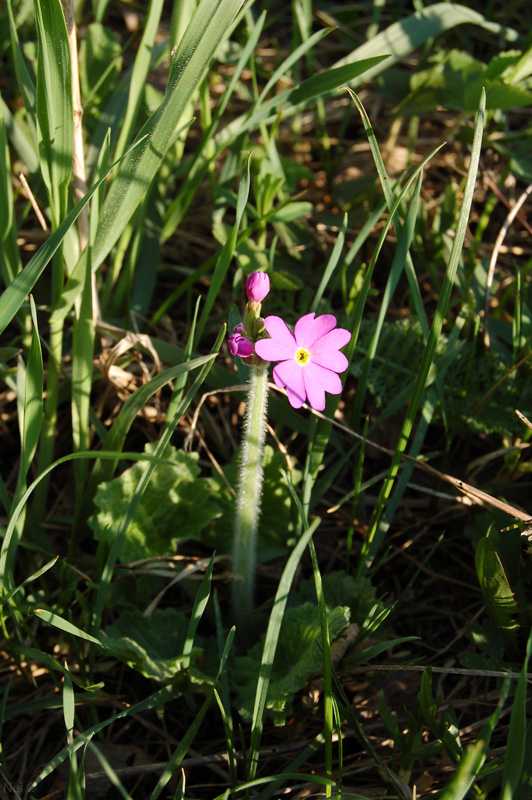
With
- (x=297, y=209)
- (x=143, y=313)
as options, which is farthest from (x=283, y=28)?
(x=143, y=313)

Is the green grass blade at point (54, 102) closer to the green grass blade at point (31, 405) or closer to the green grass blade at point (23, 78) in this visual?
the green grass blade at point (23, 78)

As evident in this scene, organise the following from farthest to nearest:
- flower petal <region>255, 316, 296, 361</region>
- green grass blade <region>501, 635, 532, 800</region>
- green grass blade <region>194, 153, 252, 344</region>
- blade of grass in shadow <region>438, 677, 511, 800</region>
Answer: green grass blade <region>194, 153, 252, 344</region> < flower petal <region>255, 316, 296, 361</region> < green grass blade <region>501, 635, 532, 800</region> < blade of grass in shadow <region>438, 677, 511, 800</region>

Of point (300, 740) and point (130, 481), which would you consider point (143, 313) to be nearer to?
point (130, 481)

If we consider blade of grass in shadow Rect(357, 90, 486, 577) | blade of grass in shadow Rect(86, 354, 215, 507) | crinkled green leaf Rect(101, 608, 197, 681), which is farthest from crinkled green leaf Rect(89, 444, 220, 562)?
blade of grass in shadow Rect(357, 90, 486, 577)

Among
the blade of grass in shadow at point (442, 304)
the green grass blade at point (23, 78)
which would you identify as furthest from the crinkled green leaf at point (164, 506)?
the green grass blade at point (23, 78)

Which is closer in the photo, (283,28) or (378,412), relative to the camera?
(378,412)

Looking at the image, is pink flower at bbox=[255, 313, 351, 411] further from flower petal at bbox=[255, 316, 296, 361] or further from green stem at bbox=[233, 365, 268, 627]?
green stem at bbox=[233, 365, 268, 627]

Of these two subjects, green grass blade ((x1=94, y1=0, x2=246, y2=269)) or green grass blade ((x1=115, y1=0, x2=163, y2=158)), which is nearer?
green grass blade ((x1=94, y1=0, x2=246, y2=269))

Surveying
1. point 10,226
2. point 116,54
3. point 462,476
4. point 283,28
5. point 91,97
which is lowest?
point 462,476
